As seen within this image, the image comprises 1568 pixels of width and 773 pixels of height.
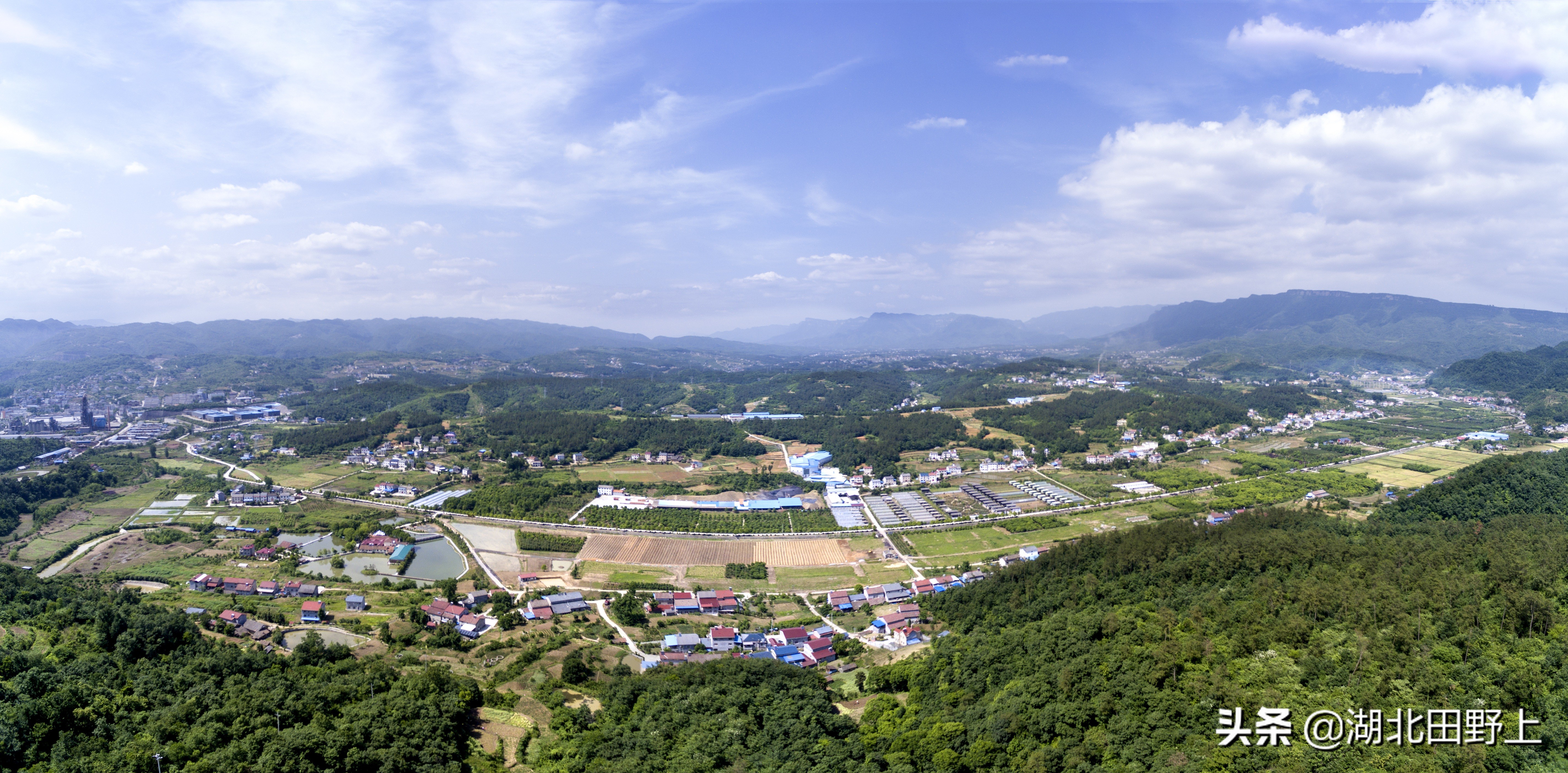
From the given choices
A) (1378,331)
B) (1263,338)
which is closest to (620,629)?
(1263,338)

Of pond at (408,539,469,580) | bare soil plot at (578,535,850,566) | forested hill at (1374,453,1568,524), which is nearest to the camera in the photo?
forested hill at (1374,453,1568,524)

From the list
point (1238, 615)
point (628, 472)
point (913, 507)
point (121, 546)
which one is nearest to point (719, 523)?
point (913, 507)

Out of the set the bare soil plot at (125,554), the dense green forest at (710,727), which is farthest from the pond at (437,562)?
the dense green forest at (710,727)

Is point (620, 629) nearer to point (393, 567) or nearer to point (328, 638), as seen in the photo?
point (328, 638)

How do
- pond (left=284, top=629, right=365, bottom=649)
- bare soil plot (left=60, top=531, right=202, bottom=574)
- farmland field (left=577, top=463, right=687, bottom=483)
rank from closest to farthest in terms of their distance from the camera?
pond (left=284, top=629, right=365, bottom=649), bare soil plot (left=60, top=531, right=202, bottom=574), farmland field (left=577, top=463, right=687, bottom=483)

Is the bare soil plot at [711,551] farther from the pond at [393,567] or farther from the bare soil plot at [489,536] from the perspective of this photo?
the pond at [393,567]

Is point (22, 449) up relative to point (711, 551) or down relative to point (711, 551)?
up

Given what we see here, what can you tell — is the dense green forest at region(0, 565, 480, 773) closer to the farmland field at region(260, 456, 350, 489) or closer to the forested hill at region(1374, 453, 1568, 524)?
the farmland field at region(260, 456, 350, 489)

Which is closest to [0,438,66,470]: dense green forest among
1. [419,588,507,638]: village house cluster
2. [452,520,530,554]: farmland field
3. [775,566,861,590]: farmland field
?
[452,520,530,554]: farmland field

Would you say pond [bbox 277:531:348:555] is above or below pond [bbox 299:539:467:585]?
above
